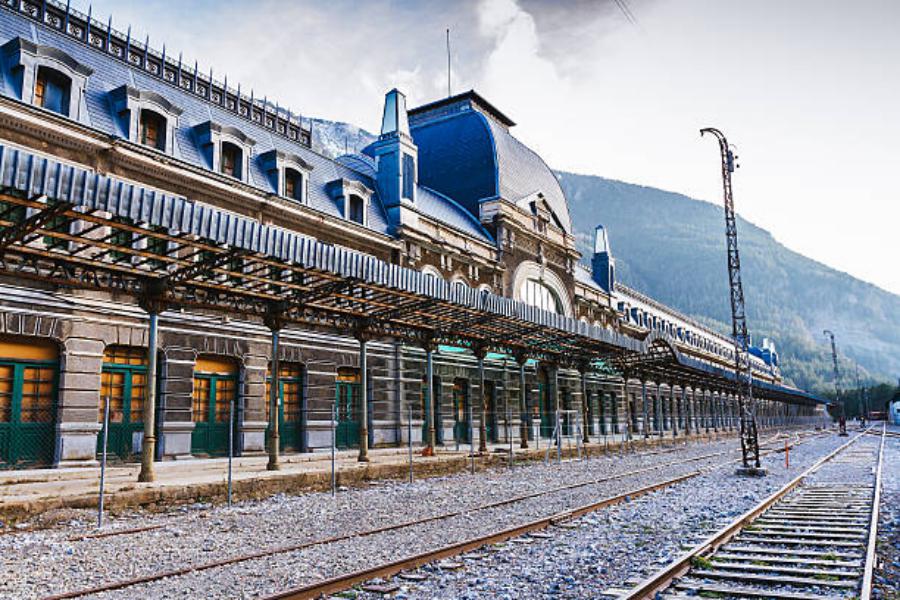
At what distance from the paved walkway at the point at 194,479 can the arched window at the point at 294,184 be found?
30.2 ft

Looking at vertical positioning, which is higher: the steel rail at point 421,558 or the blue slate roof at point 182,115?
the blue slate roof at point 182,115

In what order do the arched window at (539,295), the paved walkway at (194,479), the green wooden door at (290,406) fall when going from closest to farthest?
the paved walkway at (194,479) → the green wooden door at (290,406) → the arched window at (539,295)

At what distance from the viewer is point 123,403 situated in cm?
1817

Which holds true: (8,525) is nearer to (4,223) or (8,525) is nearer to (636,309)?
(4,223)

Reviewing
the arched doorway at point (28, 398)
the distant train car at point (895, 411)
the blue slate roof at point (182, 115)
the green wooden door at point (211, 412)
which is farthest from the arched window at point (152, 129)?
the distant train car at point (895, 411)

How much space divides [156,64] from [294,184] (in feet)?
19.8

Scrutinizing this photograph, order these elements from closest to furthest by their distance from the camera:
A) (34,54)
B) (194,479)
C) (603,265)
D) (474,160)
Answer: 1. (194,479)
2. (34,54)
3. (474,160)
4. (603,265)

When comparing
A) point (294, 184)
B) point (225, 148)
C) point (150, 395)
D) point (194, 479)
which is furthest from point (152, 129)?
point (194, 479)

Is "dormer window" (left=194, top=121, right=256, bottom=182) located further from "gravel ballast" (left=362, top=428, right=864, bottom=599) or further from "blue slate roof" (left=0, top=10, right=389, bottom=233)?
"gravel ballast" (left=362, top=428, right=864, bottom=599)

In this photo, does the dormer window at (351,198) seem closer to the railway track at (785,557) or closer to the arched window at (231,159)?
the arched window at (231,159)

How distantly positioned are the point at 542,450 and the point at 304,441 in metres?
9.02

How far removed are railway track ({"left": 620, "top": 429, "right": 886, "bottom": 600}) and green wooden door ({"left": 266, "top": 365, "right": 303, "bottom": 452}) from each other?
50.2ft

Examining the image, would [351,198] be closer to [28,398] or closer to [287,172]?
[287,172]

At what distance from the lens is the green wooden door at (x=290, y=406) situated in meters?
23.0
